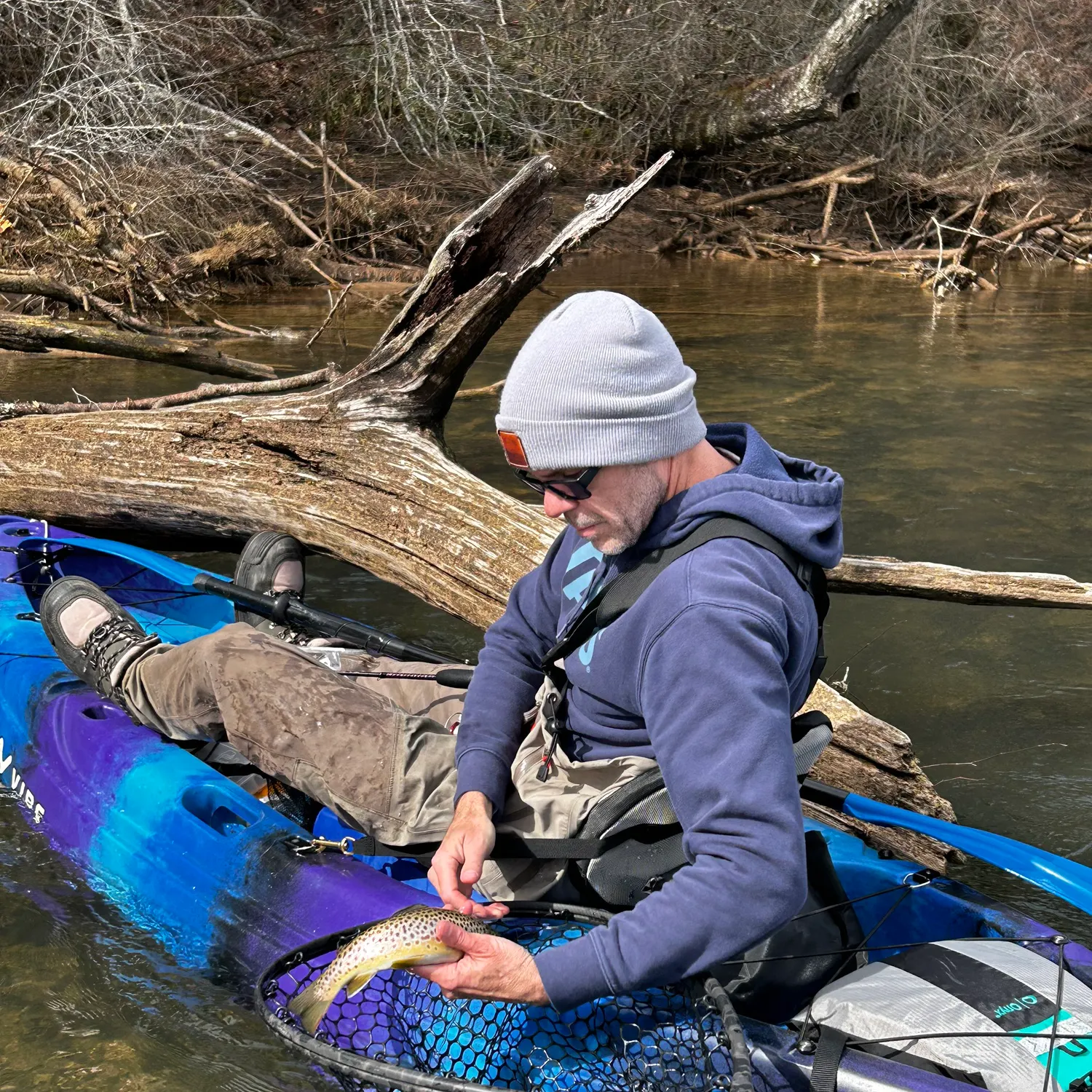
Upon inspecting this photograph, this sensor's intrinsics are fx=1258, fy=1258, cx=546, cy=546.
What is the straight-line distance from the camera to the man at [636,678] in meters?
1.76

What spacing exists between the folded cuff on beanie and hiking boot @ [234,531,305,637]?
2391mm

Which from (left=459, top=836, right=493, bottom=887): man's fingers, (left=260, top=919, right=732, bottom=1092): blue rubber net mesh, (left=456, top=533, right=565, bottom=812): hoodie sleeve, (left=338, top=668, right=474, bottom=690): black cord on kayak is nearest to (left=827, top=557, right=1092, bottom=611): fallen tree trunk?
(left=338, top=668, right=474, bottom=690): black cord on kayak

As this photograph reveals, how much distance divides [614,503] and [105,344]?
472cm

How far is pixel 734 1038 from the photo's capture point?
182cm

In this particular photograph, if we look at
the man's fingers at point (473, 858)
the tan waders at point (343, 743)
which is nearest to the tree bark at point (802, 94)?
the tan waders at point (343, 743)

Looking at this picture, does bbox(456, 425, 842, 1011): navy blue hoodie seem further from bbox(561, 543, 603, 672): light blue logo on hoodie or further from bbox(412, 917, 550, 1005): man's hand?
bbox(561, 543, 603, 672): light blue logo on hoodie

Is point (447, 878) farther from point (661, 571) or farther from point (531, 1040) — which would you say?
point (661, 571)

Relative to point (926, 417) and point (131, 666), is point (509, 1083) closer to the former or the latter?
point (131, 666)

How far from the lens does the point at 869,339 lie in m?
10.6

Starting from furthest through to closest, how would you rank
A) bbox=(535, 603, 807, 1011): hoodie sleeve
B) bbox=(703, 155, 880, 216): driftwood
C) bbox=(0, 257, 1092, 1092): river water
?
1. bbox=(703, 155, 880, 216): driftwood
2. bbox=(0, 257, 1092, 1092): river water
3. bbox=(535, 603, 807, 1011): hoodie sleeve

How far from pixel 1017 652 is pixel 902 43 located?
43.4ft

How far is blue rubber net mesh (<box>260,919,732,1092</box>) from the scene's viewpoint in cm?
195

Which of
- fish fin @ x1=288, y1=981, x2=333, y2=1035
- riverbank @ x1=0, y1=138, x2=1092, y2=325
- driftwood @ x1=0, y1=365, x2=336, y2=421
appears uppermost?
riverbank @ x1=0, y1=138, x2=1092, y2=325

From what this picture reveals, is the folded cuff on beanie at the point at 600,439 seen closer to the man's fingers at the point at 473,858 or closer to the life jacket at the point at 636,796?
the life jacket at the point at 636,796
